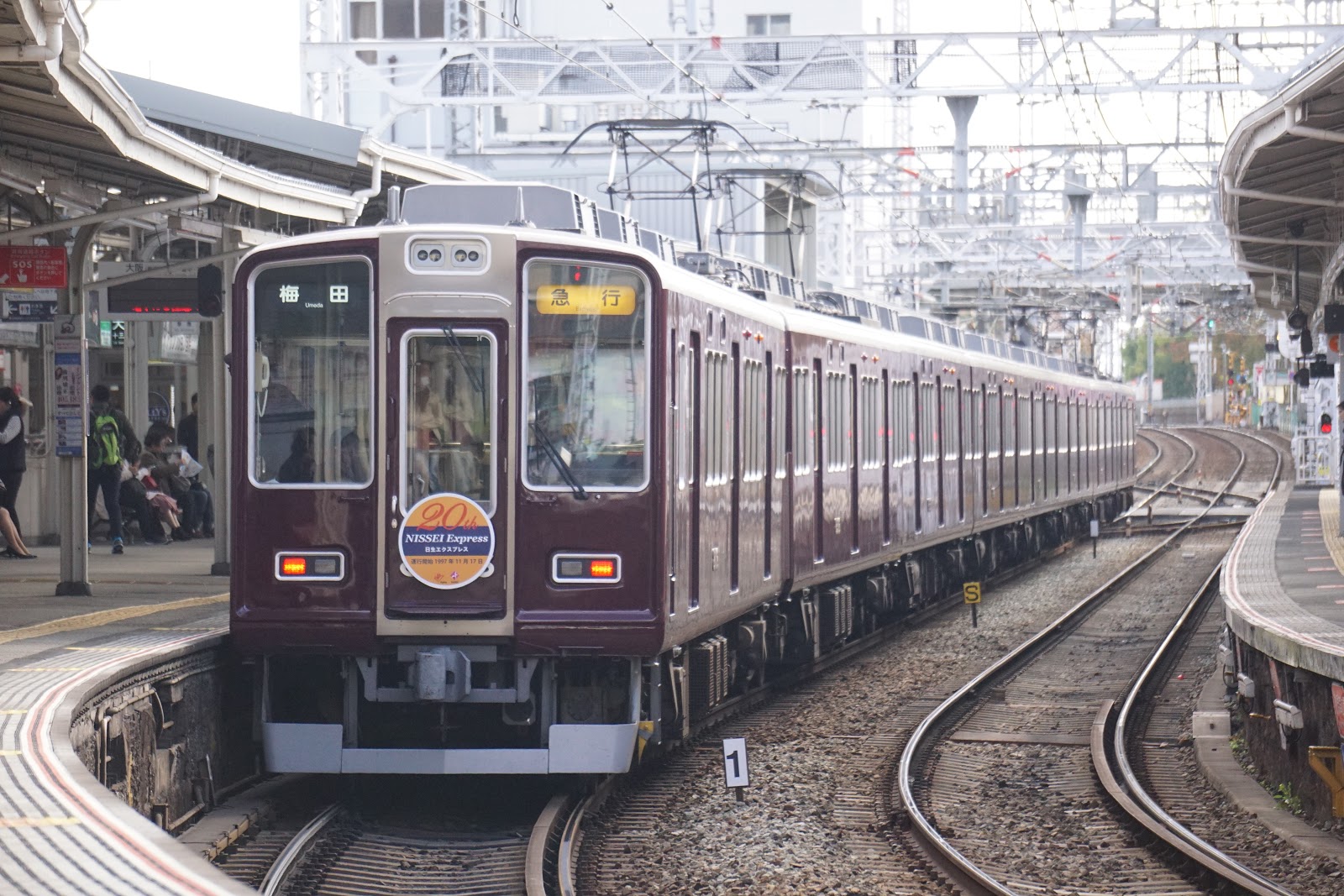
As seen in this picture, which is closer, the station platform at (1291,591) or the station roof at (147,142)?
the station roof at (147,142)

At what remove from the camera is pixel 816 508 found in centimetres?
1340

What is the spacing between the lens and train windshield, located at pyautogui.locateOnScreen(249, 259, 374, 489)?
8.89m

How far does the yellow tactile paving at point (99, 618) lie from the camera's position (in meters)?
10.1

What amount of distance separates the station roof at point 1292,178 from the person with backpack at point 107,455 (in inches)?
346

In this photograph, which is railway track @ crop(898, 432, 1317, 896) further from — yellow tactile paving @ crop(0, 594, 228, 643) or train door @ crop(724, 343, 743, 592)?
yellow tactile paving @ crop(0, 594, 228, 643)

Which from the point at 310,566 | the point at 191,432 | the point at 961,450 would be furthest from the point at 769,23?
the point at 310,566

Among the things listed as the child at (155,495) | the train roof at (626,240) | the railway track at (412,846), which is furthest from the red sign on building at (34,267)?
the child at (155,495)

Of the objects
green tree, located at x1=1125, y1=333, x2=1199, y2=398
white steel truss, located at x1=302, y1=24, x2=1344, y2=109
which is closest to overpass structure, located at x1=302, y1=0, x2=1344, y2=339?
white steel truss, located at x1=302, y1=24, x2=1344, y2=109

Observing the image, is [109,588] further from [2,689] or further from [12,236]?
[2,689]

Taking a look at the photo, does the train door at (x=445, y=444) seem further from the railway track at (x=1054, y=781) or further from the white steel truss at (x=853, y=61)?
the white steel truss at (x=853, y=61)

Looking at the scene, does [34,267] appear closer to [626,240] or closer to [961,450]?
[626,240]

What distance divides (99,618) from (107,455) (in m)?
5.62

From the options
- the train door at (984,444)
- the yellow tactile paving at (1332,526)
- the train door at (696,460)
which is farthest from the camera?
Answer: the train door at (984,444)

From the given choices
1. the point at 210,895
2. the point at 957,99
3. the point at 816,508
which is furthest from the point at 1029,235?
the point at 210,895
